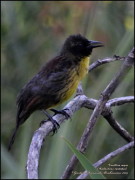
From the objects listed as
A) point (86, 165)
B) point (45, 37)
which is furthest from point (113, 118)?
point (45, 37)

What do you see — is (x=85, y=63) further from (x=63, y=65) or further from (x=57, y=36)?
(x=57, y=36)

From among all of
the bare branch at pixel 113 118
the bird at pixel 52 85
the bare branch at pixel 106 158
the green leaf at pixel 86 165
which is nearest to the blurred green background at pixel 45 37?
the bird at pixel 52 85

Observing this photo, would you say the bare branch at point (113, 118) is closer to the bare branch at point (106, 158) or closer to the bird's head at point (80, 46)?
the bare branch at point (106, 158)

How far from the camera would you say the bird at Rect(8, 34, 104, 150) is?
3.73 meters

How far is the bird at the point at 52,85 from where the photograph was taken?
373cm

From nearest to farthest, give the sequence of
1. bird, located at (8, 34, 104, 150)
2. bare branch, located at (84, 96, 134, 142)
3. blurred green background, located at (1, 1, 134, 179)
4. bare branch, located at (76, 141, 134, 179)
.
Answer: bare branch, located at (76, 141, 134, 179)
bare branch, located at (84, 96, 134, 142)
bird, located at (8, 34, 104, 150)
blurred green background, located at (1, 1, 134, 179)

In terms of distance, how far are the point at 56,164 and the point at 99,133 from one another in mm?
821

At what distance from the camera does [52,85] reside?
387 cm

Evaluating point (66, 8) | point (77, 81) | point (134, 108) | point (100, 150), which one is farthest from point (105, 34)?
point (77, 81)

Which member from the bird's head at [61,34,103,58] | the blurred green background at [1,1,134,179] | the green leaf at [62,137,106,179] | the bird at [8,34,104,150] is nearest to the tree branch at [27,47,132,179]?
the green leaf at [62,137,106,179]

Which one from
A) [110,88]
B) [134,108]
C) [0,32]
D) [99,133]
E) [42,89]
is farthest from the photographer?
[0,32]

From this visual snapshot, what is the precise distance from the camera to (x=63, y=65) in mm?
3988

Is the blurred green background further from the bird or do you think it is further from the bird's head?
the bird

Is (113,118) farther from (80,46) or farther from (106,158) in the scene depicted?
(80,46)
